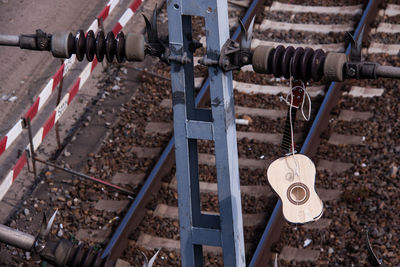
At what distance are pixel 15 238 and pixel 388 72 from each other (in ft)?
6.68

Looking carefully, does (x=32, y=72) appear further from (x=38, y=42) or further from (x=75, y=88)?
(x=38, y=42)

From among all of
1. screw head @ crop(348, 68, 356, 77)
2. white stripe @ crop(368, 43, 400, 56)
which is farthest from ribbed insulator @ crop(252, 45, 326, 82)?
white stripe @ crop(368, 43, 400, 56)

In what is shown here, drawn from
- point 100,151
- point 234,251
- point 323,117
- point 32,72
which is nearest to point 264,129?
point 323,117

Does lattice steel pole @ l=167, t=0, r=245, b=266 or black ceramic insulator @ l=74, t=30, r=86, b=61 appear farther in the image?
black ceramic insulator @ l=74, t=30, r=86, b=61

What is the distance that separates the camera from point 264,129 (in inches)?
356

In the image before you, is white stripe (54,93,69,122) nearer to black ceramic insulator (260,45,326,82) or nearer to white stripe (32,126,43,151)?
A: white stripe (32,126,43,151)

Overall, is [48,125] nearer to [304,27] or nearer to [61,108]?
[61,108]

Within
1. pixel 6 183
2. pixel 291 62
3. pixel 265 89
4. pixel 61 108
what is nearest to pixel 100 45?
pixel 291 62

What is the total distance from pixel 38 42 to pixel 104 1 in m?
7.67

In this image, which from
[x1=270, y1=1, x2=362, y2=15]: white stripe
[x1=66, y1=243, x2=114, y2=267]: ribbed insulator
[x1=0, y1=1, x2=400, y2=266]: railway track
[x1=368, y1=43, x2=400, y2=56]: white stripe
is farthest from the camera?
[x1=270, y1=1, x2=362, y2=15]: white stripe

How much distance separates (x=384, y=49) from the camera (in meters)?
9.99

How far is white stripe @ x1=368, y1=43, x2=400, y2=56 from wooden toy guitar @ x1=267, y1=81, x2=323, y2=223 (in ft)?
18.5

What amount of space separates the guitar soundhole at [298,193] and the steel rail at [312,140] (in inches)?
70.9

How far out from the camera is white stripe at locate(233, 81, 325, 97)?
945 cm
